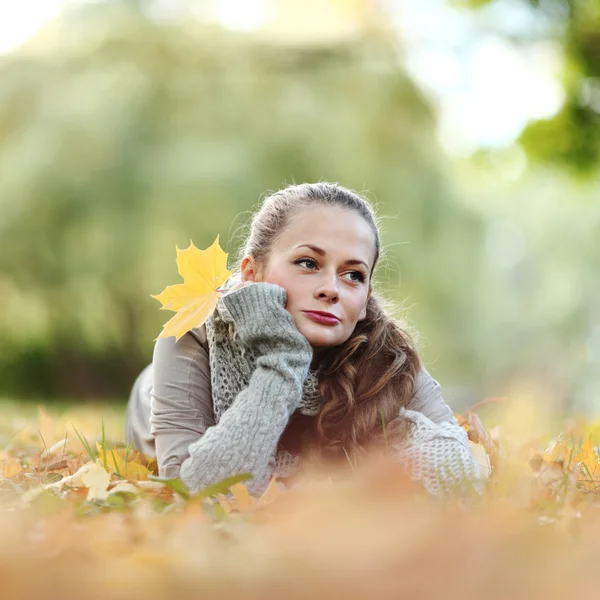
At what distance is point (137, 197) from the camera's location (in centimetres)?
944

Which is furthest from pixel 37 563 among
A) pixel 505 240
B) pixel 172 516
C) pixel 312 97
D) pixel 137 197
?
pixel 505 240

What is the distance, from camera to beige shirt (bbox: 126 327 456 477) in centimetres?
215

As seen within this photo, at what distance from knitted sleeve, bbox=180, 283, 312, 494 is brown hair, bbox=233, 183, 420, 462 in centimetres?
25

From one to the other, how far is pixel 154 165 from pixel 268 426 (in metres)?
7.96

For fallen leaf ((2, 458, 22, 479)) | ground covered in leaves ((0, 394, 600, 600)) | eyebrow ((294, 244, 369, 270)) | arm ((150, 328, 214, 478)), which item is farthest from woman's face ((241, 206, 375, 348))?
fallen leaf ((2, 458, 22, 479))

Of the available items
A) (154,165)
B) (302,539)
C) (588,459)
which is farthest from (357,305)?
(154,165)

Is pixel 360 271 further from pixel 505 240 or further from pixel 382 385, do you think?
pixel 505 240

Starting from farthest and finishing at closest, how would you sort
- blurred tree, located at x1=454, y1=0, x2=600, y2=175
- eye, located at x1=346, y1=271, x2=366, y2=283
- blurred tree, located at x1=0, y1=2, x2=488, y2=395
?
1. blurred tree, located at x1=0, y1=2, x2=488, y2=395
2. blurred tree, located at x1=454, y1=0, x2=600, y2=175
3. eye, located at x1=346, y1=271, x2=366, y2=283

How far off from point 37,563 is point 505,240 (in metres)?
19.7

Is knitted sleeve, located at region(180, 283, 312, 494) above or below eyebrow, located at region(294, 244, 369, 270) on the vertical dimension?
below

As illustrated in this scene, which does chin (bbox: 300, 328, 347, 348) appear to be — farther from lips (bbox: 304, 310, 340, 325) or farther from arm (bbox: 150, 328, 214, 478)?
arm (bbox: 150, 328, 214, 478)

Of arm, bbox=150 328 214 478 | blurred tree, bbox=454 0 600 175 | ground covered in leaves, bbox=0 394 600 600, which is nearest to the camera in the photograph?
ground covered in leaves, bbox=0 394 600 600

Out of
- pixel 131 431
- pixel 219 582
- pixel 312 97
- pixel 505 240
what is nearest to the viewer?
pixel 219 582

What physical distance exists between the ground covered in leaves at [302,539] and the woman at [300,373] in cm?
13
